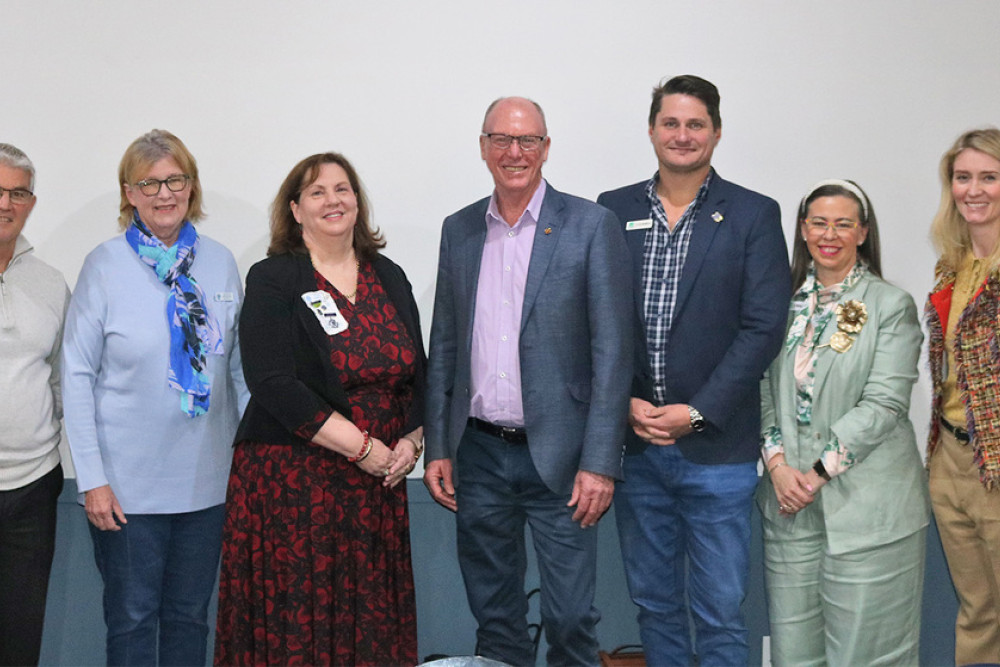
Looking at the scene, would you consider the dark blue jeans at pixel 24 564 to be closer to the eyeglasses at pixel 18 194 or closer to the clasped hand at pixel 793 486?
the eyeglasses at pixel 18 194

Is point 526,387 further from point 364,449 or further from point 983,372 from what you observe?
point 983,372

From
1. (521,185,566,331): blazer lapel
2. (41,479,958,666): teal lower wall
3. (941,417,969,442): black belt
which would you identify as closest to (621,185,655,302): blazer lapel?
(521,185,566,331): blazer lapel

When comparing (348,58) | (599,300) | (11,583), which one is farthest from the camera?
(348,58)

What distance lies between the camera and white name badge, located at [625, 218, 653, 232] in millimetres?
2713

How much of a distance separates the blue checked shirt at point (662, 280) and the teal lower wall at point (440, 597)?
0.99 meters

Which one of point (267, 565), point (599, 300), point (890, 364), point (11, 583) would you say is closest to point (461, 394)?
point (599, 300)

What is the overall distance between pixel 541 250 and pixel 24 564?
5.75ft

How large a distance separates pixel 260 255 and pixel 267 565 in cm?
129

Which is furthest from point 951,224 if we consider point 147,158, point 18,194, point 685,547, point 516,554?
point 18,194

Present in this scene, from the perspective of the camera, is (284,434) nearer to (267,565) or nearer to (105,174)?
(267,565)

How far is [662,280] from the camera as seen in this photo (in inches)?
105

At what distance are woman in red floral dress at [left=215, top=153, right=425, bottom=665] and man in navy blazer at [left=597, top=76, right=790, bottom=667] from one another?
28.0 inches

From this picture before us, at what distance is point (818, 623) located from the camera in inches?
106

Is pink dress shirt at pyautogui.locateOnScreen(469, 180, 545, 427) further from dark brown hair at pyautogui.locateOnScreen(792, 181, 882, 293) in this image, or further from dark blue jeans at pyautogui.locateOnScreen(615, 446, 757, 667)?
dark brown hair at pyautogui.locateOnScreen(792, 181, 882, 293)
